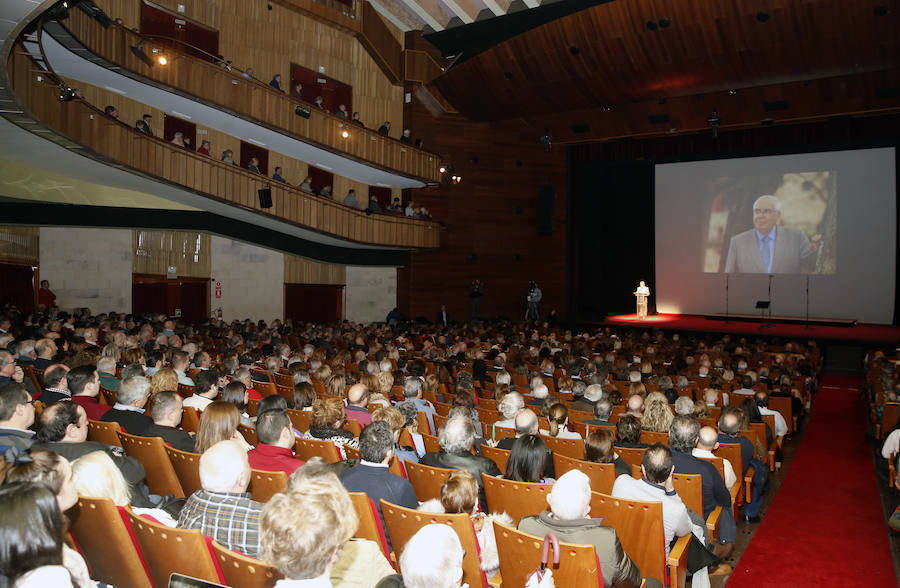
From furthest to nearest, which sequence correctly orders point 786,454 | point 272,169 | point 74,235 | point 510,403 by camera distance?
point 272,169
point 74,235
point 786,454
point 510,403

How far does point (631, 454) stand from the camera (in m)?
5.30

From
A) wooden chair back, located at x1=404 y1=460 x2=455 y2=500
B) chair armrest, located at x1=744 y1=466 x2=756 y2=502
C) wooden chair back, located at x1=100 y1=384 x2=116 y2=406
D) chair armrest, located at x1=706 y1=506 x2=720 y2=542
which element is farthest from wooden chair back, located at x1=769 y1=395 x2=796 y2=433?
wooden chair back, located at x1=100 y1=384 x2=116 y2=406

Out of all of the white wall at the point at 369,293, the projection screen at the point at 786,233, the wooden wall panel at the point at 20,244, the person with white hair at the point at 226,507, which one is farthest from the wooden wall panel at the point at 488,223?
the person with white hair at the point at 226,507

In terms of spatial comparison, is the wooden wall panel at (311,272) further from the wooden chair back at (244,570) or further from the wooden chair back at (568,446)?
the wooden chair back at (244,570)

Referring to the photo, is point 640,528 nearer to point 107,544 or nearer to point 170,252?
point 107,544

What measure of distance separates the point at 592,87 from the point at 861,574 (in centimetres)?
1543

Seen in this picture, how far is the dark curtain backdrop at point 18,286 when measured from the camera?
15.9 metres

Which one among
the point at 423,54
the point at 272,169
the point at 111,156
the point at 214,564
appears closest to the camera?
the point at 214,564

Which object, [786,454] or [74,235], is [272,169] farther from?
[786,454]

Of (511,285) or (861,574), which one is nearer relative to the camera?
(861,574)

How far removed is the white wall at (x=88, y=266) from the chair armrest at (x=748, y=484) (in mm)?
16703

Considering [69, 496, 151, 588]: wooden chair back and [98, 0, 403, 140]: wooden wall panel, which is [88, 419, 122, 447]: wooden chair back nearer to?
[69, 496, 151, 588]: wooden chair back

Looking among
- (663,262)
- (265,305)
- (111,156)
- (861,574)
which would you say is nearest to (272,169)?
(265,305)

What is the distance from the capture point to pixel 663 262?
23188mm
